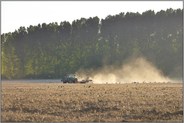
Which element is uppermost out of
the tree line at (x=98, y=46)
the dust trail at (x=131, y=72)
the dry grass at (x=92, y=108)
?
the tree line at (x=98, y=46)

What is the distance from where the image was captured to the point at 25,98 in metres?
35.5

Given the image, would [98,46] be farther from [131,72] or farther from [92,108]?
[92,108]

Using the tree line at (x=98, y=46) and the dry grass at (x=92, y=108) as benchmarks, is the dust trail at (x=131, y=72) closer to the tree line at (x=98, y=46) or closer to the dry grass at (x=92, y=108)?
the tree line at (x=98, y=46)

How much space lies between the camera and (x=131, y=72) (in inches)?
3654

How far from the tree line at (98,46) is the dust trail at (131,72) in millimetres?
2248

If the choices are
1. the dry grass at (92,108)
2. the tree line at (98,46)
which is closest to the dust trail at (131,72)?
the tree line at (98,46)

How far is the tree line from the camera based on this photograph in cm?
10556

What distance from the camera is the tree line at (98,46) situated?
105562 mm

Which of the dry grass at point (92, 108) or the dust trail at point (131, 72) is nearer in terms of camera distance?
the dry grass at point (92, 108)

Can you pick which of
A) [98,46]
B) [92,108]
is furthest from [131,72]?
[92,108]

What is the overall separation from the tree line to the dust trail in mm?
2248

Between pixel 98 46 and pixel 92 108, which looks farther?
pixel 98 46

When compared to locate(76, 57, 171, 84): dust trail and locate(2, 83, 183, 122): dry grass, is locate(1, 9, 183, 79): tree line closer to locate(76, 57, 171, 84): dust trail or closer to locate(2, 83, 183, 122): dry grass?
locate(76, 57, 171, 84): dust trail

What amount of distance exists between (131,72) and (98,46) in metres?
20.0
